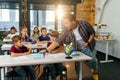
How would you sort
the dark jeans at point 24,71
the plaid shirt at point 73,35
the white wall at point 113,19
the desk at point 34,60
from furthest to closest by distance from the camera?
the white wall at point 113,19, the plaid shirt at point 73,35, the dark jeans at point 24,71, the desk at point 34,60

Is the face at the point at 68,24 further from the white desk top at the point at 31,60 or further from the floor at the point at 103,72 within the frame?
the floor at the point at 103,72

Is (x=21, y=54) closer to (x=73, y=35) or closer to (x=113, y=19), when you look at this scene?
(x=73, y=35)

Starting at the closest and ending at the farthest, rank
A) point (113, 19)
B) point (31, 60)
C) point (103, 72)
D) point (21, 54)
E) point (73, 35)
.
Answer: point (31, 60) < point (21, 54) < point (73, 35) < point (103, 72) < point (113, 19)

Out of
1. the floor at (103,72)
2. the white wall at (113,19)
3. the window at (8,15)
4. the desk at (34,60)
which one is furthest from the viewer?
the window at (8,15)

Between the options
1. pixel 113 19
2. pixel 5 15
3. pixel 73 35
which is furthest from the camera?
Result: pixel 5 15

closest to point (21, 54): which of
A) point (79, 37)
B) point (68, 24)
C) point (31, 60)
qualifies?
point (31, 60)

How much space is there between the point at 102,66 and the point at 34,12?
4148mm

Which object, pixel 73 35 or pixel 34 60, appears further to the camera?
pixel 73 35

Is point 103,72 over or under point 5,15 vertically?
under

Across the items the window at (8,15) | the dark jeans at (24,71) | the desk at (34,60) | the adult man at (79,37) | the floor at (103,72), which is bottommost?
the floor at (103,72)

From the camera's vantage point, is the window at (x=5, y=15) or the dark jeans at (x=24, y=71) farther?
the window at (x=5, y=15)

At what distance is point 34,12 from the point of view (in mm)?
8234

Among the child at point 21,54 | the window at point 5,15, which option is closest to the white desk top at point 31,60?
the child at point 21,54

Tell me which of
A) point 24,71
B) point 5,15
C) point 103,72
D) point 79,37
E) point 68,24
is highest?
point 5,15
